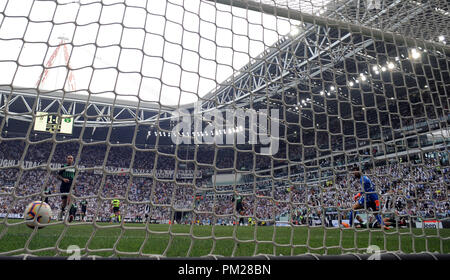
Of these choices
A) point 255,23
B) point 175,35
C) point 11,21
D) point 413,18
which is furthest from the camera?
point 413,18

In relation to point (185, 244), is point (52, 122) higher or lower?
higher

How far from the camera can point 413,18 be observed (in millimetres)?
3662

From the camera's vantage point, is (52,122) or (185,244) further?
(52,122)

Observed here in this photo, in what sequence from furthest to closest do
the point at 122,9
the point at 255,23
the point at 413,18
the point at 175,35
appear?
the point at 413,18, the point at 255,23, the point at 175,35, the point at 122,9

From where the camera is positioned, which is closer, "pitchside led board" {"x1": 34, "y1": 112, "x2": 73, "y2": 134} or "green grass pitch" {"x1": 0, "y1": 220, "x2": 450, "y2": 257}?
"green grass pitch" {"x1": 0, "y1": 220, "x2": 450, "y2": 257}

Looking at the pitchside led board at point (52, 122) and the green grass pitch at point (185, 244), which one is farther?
the pitchside led board at point (52, 122)

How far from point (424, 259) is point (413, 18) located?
3508 mm

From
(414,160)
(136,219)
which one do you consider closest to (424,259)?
(414,160)

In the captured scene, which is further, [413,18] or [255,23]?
[413,18]

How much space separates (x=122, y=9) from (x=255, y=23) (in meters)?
1.21

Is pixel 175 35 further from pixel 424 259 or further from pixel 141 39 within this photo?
pixel 424 259
